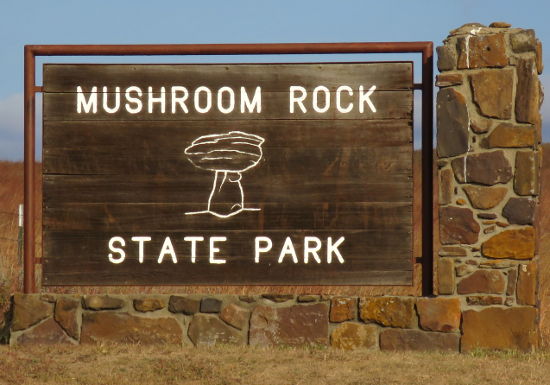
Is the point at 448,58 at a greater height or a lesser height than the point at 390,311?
greater

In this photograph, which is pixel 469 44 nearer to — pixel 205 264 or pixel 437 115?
pixel 437 115

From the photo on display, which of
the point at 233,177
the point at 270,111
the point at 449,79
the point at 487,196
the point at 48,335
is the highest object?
the point at 449,79

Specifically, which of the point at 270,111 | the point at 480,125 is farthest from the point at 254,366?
the point at 480,125

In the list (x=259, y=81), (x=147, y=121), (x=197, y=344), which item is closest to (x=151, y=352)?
(x=197, y=344)

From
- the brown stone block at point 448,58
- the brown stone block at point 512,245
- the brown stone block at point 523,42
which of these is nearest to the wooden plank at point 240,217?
the brown stone block at point 512,245

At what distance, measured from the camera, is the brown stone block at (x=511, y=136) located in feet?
26.0

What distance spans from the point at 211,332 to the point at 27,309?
1863 mm

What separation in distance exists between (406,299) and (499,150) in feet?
5.48

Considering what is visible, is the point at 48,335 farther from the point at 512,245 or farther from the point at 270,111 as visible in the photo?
the point at 512,245

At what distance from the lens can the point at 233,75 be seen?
27.4 feet

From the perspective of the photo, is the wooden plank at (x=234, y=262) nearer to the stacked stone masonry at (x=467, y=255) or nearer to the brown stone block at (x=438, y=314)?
the stacked stone masonry at (x=467, y=255)

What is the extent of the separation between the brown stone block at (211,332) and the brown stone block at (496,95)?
126 inches

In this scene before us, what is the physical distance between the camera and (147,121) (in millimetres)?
8328

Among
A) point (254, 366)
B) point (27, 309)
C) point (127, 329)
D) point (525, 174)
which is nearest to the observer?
point (254, 366)
